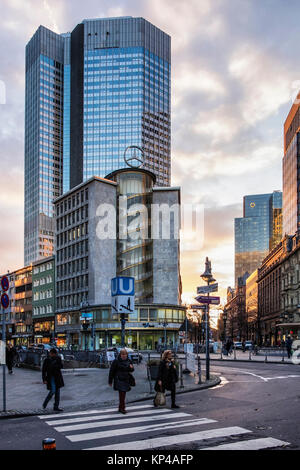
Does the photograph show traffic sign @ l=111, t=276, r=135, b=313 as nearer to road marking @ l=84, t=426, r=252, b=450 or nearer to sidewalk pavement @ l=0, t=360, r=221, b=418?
sidewalk pavement @ l=0, t=360, r=221, b=418

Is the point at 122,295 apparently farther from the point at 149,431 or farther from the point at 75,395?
the point at 149,431

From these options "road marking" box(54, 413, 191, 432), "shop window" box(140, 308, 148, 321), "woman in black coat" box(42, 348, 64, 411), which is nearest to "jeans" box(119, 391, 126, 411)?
"road marking" box(54, 413, 191, 432)

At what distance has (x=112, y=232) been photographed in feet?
287

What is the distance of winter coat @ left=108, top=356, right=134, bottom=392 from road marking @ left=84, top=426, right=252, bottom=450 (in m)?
3.14

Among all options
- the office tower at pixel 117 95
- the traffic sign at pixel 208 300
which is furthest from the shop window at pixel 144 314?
the office tower at pixel 117 95

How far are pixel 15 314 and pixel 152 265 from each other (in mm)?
49224

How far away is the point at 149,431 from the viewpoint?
401 inches

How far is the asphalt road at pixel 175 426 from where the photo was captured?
912 centimetres

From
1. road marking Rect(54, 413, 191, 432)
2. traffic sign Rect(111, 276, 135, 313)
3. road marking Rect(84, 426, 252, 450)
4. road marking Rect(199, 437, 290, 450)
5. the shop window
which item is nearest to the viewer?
road marking Rect(199, 437, 290, 450)

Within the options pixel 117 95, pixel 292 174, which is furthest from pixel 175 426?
pixel 117 95

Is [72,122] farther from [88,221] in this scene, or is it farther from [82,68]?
[88,221]

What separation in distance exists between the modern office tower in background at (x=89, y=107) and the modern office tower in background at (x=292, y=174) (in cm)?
6372

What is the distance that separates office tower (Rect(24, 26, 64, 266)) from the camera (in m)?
181

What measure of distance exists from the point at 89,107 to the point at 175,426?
165m
